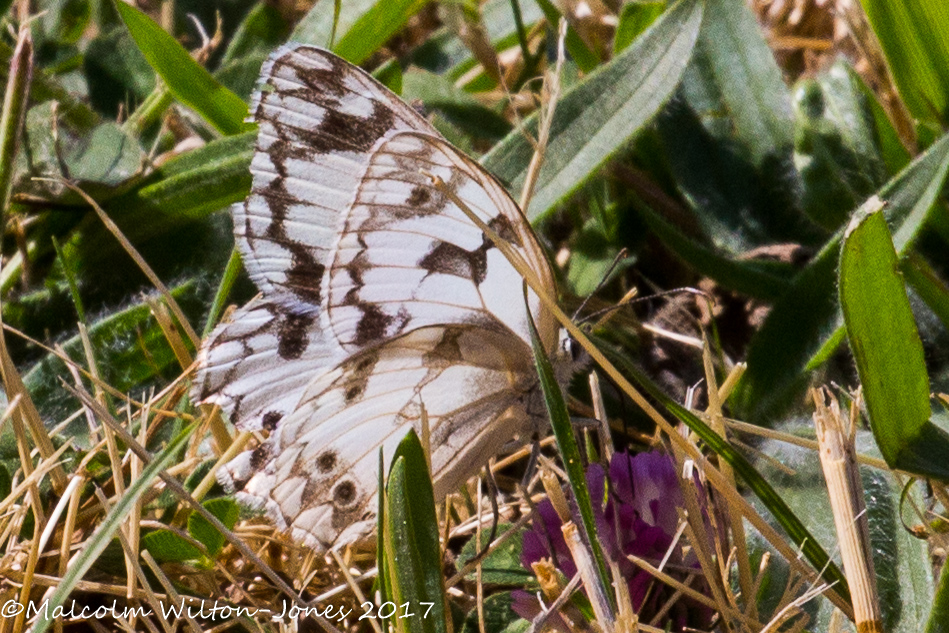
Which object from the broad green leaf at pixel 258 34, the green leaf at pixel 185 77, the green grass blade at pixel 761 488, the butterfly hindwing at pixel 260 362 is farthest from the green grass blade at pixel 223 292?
the broad green leaf at pixel 258 34

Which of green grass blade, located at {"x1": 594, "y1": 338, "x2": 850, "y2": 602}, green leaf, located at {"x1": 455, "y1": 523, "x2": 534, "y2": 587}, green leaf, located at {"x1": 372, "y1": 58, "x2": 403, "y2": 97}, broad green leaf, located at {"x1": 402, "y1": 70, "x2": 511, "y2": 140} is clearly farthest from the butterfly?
broad green leaf, located at {"x1": 402, "y1": 70, "x2": 511, "y2": 140}

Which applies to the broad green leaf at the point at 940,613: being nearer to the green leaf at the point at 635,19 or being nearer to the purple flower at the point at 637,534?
the purple flower at the point at 637,534

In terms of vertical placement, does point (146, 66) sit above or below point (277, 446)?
above

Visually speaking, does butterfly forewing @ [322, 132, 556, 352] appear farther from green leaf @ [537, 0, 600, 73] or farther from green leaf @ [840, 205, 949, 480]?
green leaf @ [537, 0, 600, 73]

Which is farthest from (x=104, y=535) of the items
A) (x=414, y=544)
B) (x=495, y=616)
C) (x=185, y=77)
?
(x=185, y=77)

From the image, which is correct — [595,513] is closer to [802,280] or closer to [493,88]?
[802,280]

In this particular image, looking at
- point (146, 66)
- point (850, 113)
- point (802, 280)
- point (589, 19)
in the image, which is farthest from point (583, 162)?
point (146, 66)
